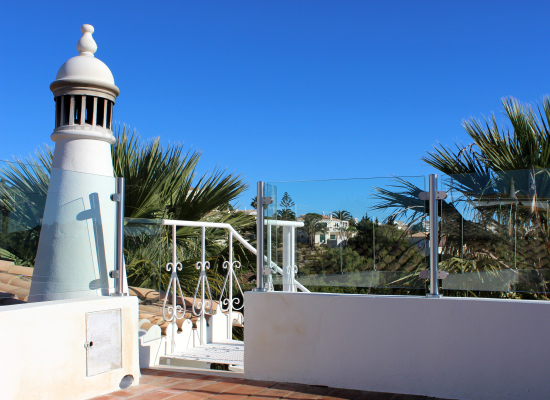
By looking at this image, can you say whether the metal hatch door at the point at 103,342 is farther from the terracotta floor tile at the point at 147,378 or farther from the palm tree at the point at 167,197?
the palm tree at the point at 167,197

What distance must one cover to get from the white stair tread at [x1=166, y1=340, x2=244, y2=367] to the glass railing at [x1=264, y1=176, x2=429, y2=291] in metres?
0.97

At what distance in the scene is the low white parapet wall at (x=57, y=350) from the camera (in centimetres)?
266

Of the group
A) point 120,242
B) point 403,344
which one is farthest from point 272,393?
point 120,242

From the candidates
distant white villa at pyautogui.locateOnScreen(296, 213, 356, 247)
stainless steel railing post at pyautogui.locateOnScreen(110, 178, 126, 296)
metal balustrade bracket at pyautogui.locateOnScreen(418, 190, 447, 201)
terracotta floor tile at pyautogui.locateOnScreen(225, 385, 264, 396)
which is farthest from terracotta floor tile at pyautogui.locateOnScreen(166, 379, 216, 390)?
metal balustrade bracket at pyautogui.locateOnScreen(418, 190, 447, 201)

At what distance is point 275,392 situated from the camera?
10.8ft

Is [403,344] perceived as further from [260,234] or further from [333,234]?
[260,234]

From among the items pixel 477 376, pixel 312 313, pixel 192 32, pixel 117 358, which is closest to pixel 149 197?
pixel 117 358

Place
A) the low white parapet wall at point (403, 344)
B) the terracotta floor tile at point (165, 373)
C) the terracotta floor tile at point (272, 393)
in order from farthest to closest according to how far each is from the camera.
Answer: the terracotta floor tile at point (165, 373)
the terracotta floor tile at point (272, 393)
the low white parapet wall at point (403, 344)

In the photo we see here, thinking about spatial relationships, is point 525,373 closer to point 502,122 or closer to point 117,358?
point 117,358

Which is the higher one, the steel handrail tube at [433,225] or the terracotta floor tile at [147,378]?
the steel handrail tube at [433,225]

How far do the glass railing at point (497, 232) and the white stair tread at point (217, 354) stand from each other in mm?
2117

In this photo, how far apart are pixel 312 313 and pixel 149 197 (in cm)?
353

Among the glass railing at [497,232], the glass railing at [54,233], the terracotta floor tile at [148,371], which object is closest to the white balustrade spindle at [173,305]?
the terracotta floor tile at [148,371]

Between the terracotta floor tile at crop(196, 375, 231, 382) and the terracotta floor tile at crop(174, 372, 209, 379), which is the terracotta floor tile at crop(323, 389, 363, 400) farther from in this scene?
the terracotta floor tile at crop(174, 372, 209, 379)
